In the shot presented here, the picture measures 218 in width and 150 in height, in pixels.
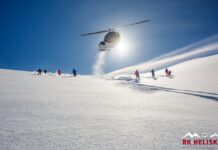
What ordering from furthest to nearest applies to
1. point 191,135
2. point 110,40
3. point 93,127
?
point 110,40
point 93,127
point 191,135

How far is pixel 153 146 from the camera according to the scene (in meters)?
4.49

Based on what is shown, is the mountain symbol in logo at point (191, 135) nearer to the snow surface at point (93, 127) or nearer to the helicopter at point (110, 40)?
the snow surface at point (93, 127)

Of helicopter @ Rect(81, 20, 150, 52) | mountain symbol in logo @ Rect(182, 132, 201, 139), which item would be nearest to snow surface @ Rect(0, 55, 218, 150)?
mountain symbol in logo @ Rect(182, 132, 201, 139)

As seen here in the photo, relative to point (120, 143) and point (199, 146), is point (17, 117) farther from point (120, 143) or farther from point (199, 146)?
point (199, 146)

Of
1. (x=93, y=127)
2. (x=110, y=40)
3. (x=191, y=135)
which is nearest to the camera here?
(x=191, y=135)

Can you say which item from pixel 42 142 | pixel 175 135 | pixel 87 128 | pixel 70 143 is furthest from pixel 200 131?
pixel 42 142

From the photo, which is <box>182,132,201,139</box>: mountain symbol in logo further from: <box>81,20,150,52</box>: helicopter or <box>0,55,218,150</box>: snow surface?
<box>81,20,150,52</box>: helicopter

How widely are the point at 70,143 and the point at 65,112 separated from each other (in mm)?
2618

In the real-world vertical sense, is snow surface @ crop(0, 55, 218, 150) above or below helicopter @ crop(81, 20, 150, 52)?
below

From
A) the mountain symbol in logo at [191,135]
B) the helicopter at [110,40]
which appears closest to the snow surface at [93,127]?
the mountain symbol in logo at [191,135]

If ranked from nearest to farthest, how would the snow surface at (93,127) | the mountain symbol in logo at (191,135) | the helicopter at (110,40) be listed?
the snow surface at (93,127) → the mountain symbol in logo at (191,135) → the helicopter at (110,40)

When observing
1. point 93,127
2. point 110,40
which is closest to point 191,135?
point 93,127

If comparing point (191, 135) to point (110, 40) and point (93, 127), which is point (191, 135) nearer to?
point (93, 127)

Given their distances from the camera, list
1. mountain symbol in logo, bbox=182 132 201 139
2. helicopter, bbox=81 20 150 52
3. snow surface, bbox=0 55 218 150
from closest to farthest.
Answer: snow surface, bbox=0 55 218 150
mountain symbol in logo, bbox=182 132 201 139
helicopter, bbox=81 20 150 52
